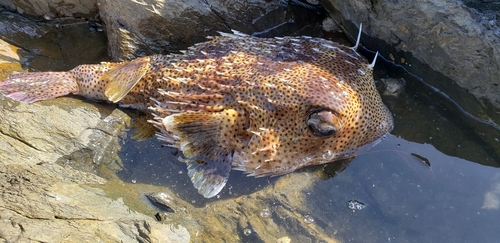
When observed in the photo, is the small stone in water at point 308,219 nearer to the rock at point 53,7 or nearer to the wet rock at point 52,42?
the wet rock at point 52,42

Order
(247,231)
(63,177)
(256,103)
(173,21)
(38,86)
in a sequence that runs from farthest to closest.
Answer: (173,21), (38,86), (256,103), (247,231), (63,177)

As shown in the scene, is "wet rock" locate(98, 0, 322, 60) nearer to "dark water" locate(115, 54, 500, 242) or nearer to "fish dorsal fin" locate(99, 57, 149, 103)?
"fish dorsal fin" locate(99, 57, 149, 103)

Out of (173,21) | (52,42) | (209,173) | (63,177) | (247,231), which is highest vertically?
(173,21)

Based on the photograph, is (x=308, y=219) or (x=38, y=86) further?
(x=38, y=86)

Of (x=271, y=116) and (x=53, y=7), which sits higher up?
(x=53, y=7)

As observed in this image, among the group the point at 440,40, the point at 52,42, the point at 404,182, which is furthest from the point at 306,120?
the point at 52,42

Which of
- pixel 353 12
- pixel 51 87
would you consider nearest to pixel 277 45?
pixel 353 12

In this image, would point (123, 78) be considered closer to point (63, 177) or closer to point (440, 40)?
point (63, 177)
